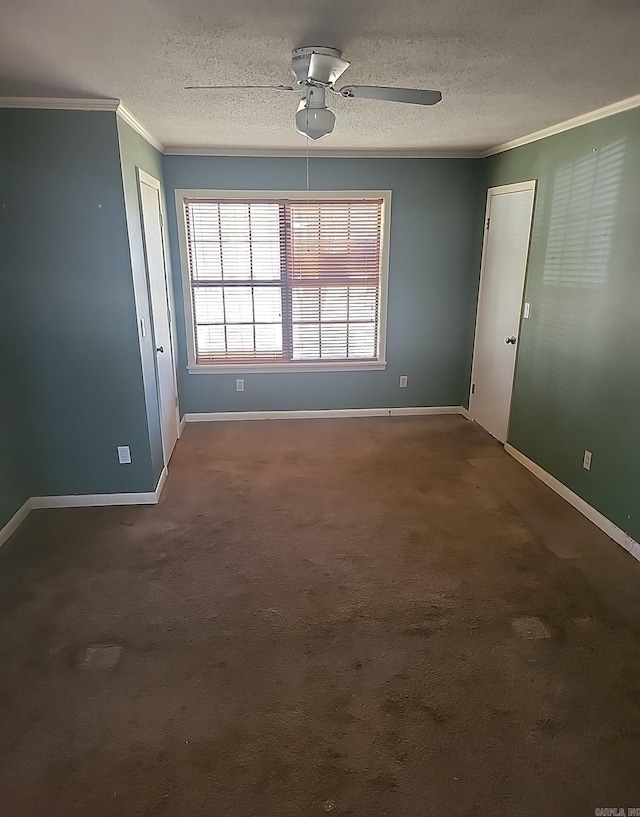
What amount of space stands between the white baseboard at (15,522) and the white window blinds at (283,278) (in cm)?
206

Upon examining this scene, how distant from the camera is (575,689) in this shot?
6.91 feet

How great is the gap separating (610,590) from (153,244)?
3640mm

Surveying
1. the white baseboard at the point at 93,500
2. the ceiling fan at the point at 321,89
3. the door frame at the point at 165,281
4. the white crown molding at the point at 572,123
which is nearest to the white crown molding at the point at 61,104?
the door frame at the point at 165,281

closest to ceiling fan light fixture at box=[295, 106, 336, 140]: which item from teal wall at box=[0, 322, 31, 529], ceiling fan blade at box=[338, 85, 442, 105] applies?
ceiling fan blade at box=[338, 85, 442, 105]

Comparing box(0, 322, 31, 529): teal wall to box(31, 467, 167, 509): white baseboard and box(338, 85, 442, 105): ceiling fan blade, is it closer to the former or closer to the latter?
box(31, 467, 167, 509): white baseboard

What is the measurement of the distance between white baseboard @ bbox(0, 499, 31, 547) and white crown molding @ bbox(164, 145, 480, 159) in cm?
303

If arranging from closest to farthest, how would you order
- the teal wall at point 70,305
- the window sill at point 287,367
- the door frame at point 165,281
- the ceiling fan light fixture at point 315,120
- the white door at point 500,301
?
the ceiling fan light fixture at point 315,120, the teal wall at point 70,305, the door frame at point 165,281, the white door at point 500,301, the window sill at point 287,367

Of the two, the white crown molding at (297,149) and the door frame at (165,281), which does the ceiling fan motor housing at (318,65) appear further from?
the door frame at (165,281)

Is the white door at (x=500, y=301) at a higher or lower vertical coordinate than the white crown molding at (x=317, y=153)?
lower

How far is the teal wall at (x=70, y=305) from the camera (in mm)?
2971

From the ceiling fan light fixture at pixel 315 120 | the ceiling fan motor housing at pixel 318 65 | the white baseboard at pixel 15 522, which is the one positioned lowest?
the white baseboard at pixel 15 522

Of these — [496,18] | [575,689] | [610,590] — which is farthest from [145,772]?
[496,18]

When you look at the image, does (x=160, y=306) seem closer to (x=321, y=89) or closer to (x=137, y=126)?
(x=137, y=126)

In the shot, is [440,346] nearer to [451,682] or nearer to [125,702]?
[451,682]
